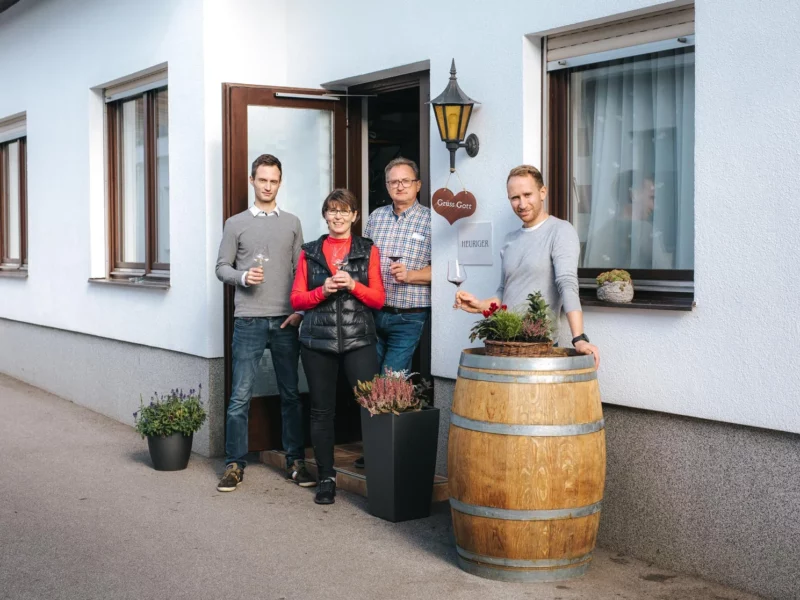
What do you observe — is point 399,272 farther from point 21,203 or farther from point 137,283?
point 21,203

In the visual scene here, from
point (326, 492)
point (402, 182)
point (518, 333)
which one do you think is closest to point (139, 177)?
point (402, 182)

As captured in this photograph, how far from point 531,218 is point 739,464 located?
153cm

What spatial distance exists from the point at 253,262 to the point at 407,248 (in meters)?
0.99

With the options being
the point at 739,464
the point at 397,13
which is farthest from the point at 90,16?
the point at 739,464

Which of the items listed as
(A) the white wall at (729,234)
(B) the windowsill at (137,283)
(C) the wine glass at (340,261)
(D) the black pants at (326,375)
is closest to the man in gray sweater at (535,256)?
(A) the white wall at (729,234)

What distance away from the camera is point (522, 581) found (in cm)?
478

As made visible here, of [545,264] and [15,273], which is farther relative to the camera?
[15,273]

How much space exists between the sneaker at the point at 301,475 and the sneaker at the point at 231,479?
33 centimetres

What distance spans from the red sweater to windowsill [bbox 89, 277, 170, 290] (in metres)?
2.39

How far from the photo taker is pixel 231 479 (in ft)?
22.2

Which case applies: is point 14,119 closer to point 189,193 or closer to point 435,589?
point 189,193

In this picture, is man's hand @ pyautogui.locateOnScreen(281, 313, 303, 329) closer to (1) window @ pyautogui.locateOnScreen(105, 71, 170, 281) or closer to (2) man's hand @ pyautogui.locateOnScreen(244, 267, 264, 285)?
(2) man's hand @ pyautogui.locateOnScreen(244, 267, 264, 285)

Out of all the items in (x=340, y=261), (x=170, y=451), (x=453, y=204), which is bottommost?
(x=170, y=451)

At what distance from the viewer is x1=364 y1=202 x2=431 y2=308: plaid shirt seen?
658 cm
